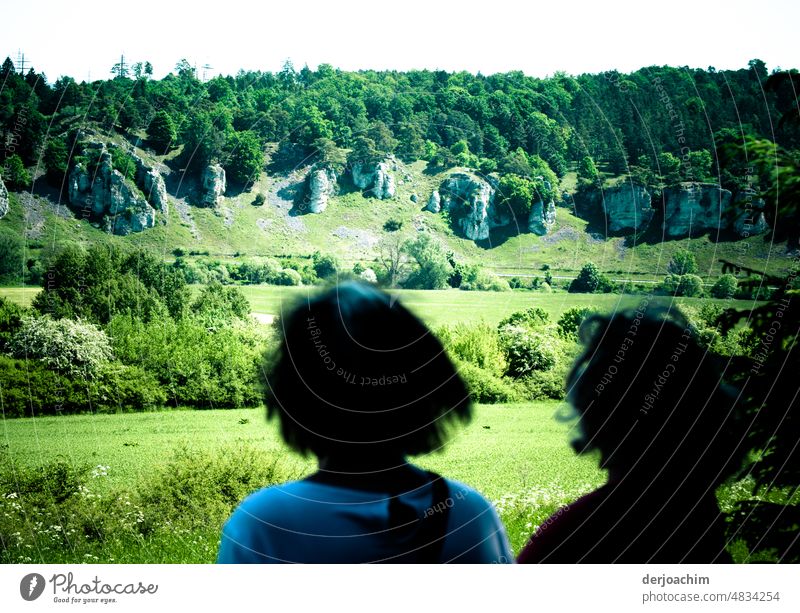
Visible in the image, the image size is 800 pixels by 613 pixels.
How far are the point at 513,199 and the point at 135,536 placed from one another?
5.58 m

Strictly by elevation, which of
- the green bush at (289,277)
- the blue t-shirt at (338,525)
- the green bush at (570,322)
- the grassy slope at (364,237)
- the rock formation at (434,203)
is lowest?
the green bush at (570,322)

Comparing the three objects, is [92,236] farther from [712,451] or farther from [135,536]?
[712,451]

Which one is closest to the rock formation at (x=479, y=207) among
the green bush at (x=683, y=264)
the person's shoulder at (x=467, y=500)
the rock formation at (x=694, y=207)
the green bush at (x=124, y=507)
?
the rock formation at (x=694, y=207)

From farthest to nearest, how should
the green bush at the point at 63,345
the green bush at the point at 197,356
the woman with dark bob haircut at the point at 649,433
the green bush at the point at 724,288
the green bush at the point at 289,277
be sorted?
the green bush at the point at 197,356
the green bush at the point at 724,288
the green bush at the point at 289,277
the green bush at the point at 63,345
the woman with dark bob haircut at the point at 649,433

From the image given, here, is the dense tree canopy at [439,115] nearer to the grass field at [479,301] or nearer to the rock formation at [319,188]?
the rock formation at [319,188]

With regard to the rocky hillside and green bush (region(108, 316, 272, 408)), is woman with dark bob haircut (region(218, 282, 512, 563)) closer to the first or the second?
the rocky hillside

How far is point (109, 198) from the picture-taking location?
854cm

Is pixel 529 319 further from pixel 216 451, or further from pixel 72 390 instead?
pixel 72 390

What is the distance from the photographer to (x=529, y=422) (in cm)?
1130

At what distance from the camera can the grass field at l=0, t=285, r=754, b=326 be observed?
10.2 m

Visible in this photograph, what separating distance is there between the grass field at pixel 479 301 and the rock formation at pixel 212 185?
1.62 meters

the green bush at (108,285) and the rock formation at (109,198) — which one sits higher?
the rock formation at (109,198)

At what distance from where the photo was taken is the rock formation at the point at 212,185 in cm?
900
